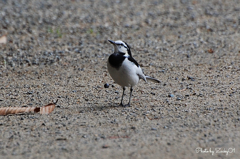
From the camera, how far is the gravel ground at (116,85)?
473cm

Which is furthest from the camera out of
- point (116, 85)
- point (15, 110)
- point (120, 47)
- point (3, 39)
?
point (3, 39)

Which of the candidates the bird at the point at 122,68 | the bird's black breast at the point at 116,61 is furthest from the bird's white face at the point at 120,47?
the bird's black breast at the point at 116,61

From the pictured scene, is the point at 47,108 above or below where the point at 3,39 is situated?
below

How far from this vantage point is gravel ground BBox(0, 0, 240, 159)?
4734mm

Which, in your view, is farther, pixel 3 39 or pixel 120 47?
pixel 3 39

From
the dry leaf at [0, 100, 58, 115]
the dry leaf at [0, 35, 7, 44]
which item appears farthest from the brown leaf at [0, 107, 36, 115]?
the dry leaf at [0, 35, 7, 44]

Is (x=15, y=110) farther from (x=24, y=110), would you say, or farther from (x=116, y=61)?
(x=116, y=61)

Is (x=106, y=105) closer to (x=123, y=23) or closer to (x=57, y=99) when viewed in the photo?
(x=57, y=99)

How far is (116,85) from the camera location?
729 cm

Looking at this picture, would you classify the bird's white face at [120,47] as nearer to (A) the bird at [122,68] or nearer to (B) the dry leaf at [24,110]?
(A) the bird at [122,68]

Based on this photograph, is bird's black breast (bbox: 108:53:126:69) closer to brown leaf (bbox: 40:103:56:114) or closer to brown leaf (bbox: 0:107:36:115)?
brown leaf (bbox: 40:103:56:114)

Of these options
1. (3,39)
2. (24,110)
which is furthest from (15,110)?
(3,39)

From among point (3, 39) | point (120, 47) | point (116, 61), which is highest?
point (3, 39)

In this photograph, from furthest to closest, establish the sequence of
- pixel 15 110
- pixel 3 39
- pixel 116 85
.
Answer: pixel 3 39 → pixel 116 85 → pixel 15 110
